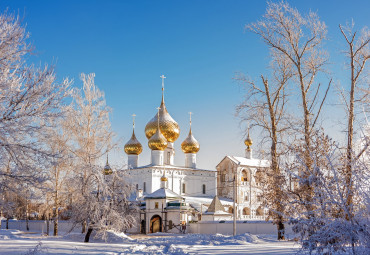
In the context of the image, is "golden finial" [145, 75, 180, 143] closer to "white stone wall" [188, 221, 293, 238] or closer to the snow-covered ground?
"white stone wall" [188, 221, 293, 238]

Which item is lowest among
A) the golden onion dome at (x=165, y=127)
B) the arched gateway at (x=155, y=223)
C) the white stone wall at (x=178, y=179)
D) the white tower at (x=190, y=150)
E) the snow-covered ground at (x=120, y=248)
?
the arched gateway at (x=155, y=223)

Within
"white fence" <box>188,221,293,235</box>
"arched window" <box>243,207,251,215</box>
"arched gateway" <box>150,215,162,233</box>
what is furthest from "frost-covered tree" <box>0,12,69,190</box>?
"arched window" <box>243,207,251,215</box>

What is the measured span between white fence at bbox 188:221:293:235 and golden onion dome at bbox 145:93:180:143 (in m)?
15.3

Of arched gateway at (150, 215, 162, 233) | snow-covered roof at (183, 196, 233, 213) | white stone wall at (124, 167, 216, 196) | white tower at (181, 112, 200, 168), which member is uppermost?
white tower at (181, 112, 200, 168)

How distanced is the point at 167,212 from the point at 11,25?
27.2 metres

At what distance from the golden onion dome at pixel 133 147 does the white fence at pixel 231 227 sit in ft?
49.3

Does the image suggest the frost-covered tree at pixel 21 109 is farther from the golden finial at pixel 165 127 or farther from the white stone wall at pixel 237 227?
the golden finial at pixel 165 127

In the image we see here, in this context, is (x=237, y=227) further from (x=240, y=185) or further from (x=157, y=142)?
(x=240, y=185)

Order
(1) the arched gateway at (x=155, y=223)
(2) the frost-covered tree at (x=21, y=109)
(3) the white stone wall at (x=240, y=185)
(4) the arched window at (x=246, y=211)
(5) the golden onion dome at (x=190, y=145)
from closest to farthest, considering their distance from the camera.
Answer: (2) the frost-covered tree at (x=21, y=109) → (1) the arched gateway at (x=155, y=223) → (3) the white stone wall at (x=240, y=185) → (4) the arched window at (x=246, y=211) → (5) the golden onion dome at (x=190, y=145)

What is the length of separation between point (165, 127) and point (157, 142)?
12.0ft

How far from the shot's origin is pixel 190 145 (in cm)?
4781

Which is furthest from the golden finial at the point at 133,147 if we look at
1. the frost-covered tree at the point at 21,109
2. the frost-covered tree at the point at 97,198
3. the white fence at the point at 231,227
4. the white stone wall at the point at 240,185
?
the frost-covered tree at the point at 21,109

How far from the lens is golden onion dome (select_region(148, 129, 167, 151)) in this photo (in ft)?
147

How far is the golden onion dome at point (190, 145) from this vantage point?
157 feet
